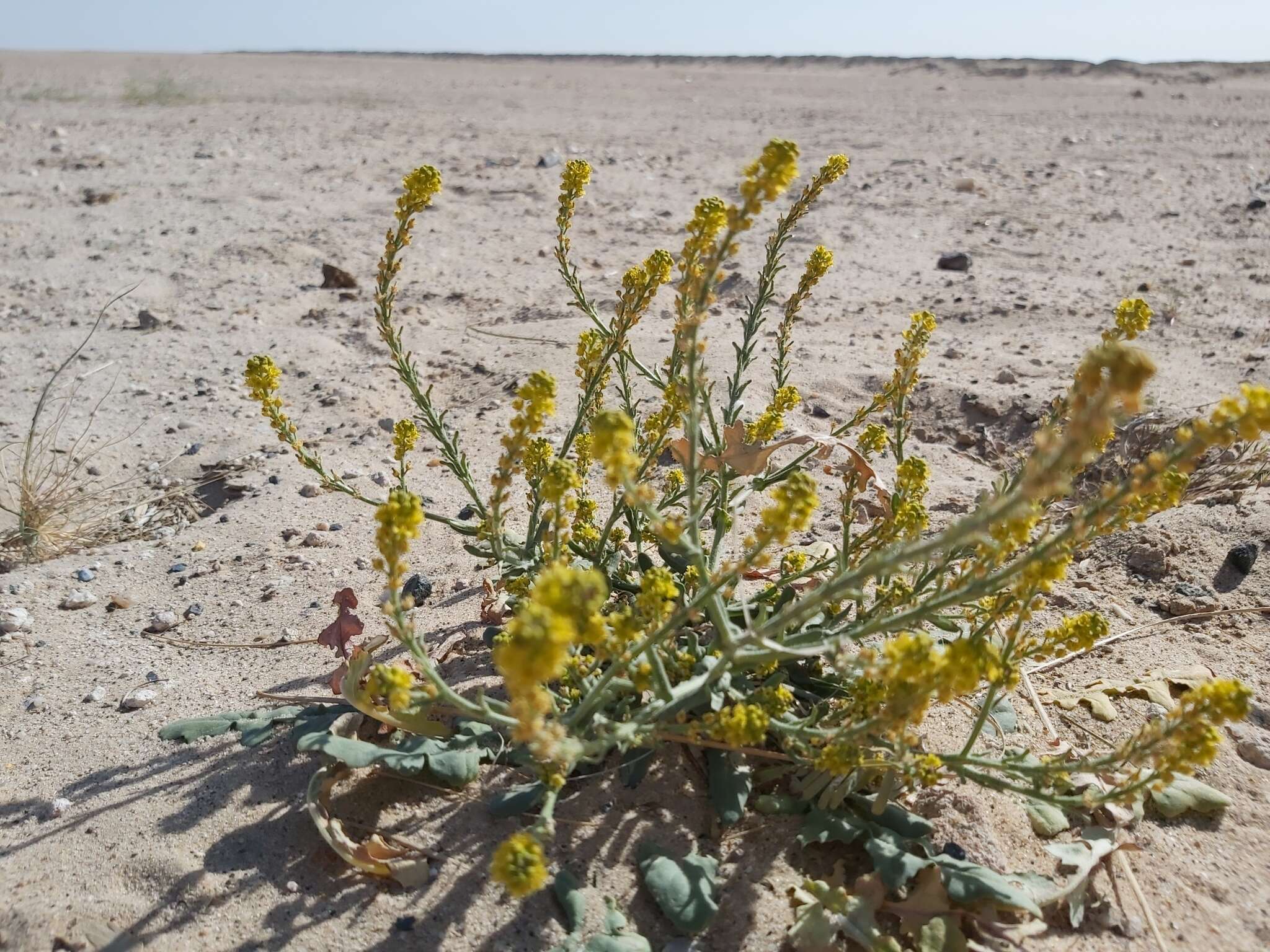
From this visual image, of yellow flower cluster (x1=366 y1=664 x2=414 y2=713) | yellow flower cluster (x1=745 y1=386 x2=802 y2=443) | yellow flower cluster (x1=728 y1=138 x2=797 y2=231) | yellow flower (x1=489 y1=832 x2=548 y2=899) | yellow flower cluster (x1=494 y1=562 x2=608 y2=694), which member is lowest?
yellow flower (x1=489 y1=832 x2=548 y2=899)

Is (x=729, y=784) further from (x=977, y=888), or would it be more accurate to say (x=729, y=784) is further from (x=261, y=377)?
(x=261, y=377)

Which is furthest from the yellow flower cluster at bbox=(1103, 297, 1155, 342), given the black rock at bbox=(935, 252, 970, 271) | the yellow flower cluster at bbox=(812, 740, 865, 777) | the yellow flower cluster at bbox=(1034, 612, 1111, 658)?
the black rock at bbox=(935, 252, 970, 271)

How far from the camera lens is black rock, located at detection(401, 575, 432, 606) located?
3148 mm

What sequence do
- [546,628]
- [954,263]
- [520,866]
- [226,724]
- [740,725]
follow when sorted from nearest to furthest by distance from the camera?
[546,628] → [520,866] → [740,725] → [226,724] → [954,263]

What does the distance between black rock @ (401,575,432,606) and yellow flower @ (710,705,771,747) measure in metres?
1.51

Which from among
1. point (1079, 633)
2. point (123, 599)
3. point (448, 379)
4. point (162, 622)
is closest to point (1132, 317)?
point (1079, 633)

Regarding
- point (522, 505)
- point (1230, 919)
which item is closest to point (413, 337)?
point (522, 505)

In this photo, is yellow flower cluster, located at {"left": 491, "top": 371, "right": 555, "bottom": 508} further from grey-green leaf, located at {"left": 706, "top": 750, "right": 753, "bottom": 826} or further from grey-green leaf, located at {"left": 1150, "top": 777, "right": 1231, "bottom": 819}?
grey-green leaf, located at {"left": 1150, "top": 777, "right": 1231, "bottom": 819}

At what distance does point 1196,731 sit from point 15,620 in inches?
119

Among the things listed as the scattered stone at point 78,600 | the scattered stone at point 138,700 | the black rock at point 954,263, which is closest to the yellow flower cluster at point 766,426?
the scattered stone at point 138,700

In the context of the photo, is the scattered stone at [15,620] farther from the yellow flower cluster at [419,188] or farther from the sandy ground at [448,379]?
the yellow flower cluster at [419,188]

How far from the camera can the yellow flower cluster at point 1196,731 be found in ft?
5.46

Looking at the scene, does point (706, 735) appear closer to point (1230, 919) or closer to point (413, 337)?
point (1230, 919)

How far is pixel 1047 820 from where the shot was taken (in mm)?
2213
